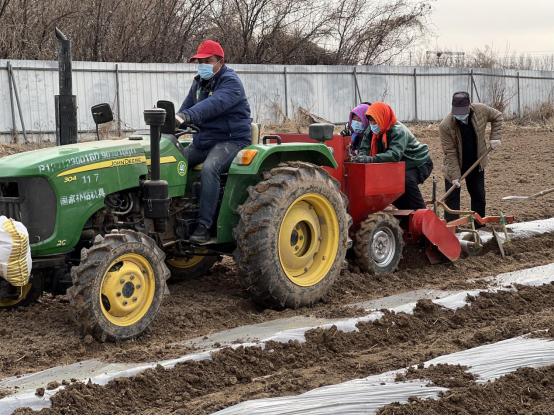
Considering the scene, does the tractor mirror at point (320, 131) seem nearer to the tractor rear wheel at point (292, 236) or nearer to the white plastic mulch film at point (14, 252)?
the tractor rear wheel at point (292, 236)

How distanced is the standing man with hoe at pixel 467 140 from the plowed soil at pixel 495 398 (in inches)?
190

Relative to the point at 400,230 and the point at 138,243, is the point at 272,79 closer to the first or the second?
the point at 400,230

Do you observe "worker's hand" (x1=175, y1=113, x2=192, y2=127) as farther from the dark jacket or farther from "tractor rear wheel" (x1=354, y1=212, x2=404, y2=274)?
the dark jacket

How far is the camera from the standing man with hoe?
32.2ft

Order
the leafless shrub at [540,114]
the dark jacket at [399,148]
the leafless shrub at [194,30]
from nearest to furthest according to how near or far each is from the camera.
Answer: the dark jacket at [399,148] → the leafless shrub at [194,30] → the leafless shrub at [540,114]

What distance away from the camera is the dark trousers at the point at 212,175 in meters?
6.66

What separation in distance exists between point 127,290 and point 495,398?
91.7 inches

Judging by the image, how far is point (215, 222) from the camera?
6805 mm

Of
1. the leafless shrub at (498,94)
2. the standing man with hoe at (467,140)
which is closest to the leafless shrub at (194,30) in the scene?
the leafless shrub at (498,94)

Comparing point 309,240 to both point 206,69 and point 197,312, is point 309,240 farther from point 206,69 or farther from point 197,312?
point 206,69

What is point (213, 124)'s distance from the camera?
22.4ft

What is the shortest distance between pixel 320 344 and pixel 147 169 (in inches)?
66.2

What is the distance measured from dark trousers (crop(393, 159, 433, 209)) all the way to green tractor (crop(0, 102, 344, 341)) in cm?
163

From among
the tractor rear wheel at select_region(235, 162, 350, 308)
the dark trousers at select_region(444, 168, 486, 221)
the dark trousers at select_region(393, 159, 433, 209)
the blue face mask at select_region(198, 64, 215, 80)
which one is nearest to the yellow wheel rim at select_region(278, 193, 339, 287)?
the tractor rear wheel at select_region(235, 162, 350, 308)
